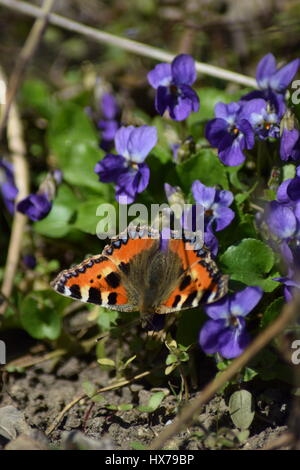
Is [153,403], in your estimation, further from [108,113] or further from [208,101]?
[108,113]

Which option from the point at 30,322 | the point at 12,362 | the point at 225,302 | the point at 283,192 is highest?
the point at 283,192

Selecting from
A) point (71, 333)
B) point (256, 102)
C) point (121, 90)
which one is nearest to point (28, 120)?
point (121, 90)

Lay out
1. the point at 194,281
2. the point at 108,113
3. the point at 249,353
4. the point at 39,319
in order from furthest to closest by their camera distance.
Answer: the point at 108,113
the point at 39,319
the point at 194,281
the point at 249,353

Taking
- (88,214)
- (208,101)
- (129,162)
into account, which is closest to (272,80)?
(208,101)

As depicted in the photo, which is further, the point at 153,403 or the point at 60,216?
the point at 60,216

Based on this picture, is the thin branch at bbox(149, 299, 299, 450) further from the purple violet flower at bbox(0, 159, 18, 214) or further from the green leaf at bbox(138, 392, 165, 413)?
the purple violet flower at bbox(0, 159, 18, 214)

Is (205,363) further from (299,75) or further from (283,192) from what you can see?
(299,75)
